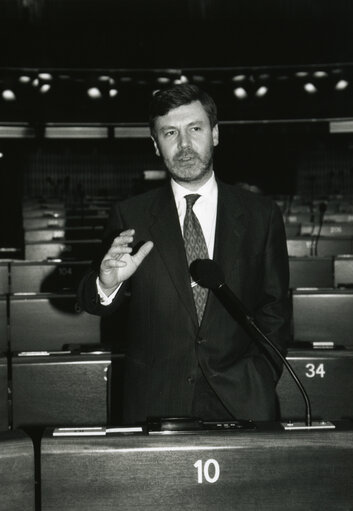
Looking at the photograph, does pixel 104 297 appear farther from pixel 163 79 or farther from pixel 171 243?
pixel 163 79

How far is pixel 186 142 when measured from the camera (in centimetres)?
185

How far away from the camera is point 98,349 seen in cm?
266

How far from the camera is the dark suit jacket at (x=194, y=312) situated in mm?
1775

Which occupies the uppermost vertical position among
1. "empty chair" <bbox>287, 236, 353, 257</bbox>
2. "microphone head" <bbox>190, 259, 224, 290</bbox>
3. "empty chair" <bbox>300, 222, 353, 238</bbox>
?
"empty chair" <bbox>300, 222, 353, 238</bbox>

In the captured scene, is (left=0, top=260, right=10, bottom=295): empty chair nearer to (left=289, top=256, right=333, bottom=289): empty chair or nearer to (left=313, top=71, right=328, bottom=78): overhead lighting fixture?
(left=289, top=256, right=333, bottom=289): empty chair

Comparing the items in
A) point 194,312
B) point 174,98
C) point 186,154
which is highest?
point 174,98

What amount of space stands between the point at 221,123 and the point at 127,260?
12.3 metres

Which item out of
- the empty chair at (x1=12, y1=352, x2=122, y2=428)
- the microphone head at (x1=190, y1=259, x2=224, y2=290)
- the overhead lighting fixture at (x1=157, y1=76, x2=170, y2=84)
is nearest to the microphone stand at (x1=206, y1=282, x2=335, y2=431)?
the microphone head at (x1=190, y1=259, x2=224, y2=290)

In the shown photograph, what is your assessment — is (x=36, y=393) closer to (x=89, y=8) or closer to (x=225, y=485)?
(x=225, y=485)

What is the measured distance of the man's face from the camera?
186cm

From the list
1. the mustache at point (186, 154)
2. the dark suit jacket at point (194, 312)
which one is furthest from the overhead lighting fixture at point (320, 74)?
the mustache at point (186, 154)

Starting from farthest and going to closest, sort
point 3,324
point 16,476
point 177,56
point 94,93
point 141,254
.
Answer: point 177,56 → point 94,93 → point 3,324 → point 141,254 → point 16,476

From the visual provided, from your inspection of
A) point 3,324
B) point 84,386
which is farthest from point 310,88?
point 84,386

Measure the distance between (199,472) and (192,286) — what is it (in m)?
0.68
